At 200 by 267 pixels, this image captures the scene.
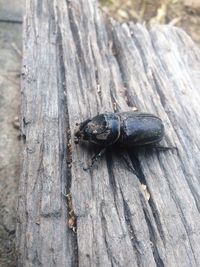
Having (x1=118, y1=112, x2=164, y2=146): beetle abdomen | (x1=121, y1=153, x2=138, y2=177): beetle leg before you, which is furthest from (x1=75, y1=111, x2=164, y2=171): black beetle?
(x1=121, y1=153, x2=138, y2=177): beetle leg

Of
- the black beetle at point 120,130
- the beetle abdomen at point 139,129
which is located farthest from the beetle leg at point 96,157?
the beetle abdomen at point 139,129

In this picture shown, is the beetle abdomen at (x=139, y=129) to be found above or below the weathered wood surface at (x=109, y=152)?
above

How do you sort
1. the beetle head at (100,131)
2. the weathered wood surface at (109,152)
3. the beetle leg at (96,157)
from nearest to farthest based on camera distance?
the weathered wood surface at (109,152) → the beetle leg at (96,157) → the beetle head at (100,131)

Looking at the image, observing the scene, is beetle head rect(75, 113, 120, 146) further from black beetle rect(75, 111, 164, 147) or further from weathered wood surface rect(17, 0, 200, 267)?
weathered wood surface rect(17, 0, 200, 267)

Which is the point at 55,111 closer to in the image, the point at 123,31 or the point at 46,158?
the point at 46,158

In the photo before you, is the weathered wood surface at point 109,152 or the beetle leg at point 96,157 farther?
the beetle leg at point 96,157

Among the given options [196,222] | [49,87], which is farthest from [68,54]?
[196,222]

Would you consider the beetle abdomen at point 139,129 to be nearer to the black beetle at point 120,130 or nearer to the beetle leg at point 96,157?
the black beetle at point 120,130

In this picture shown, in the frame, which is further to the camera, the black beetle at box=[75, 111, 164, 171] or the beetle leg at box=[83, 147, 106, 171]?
the black beetle at box=[75, 111, 164, 171]
